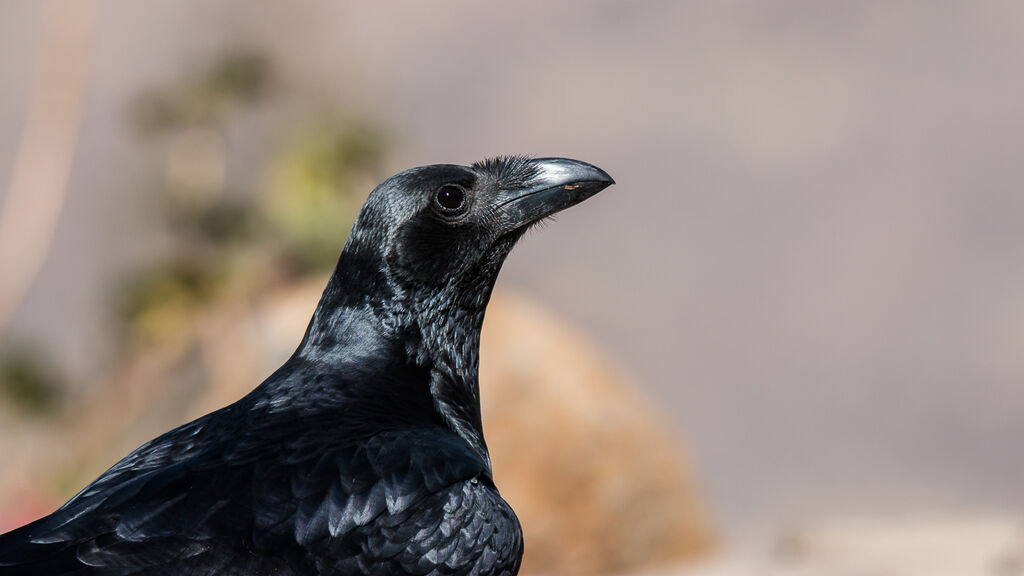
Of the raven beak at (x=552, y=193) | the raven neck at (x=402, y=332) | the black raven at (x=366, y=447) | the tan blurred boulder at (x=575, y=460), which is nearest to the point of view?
the black raven at (x=366, y=447)

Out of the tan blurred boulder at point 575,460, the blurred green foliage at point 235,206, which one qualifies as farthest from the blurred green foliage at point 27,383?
the tan blurred boulder at point 575,460

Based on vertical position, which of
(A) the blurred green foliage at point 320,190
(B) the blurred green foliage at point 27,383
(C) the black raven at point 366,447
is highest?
(A) the blurred green foliage at point 320,190

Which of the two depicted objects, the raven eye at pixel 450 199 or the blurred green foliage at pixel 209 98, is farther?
the blurred green foliage at pixel 209 98

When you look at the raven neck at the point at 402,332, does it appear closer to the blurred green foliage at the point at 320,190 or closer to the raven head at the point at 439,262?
the raven head at the point at 439,262

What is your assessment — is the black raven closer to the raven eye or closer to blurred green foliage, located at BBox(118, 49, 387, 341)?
the raven eye

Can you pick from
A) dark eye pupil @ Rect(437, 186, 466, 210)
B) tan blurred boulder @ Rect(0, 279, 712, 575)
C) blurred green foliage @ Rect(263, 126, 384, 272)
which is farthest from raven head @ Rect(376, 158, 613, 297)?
blurred green foliage @ Rect(263, 126, 384, 272)

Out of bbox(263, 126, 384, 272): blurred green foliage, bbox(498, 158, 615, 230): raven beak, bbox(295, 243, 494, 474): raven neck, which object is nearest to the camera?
bbox(295, 243, 494, 474): raven neck

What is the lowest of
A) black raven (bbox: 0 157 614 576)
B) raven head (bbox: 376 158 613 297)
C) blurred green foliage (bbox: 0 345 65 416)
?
black raven (bbox: 0 157 614 576)
